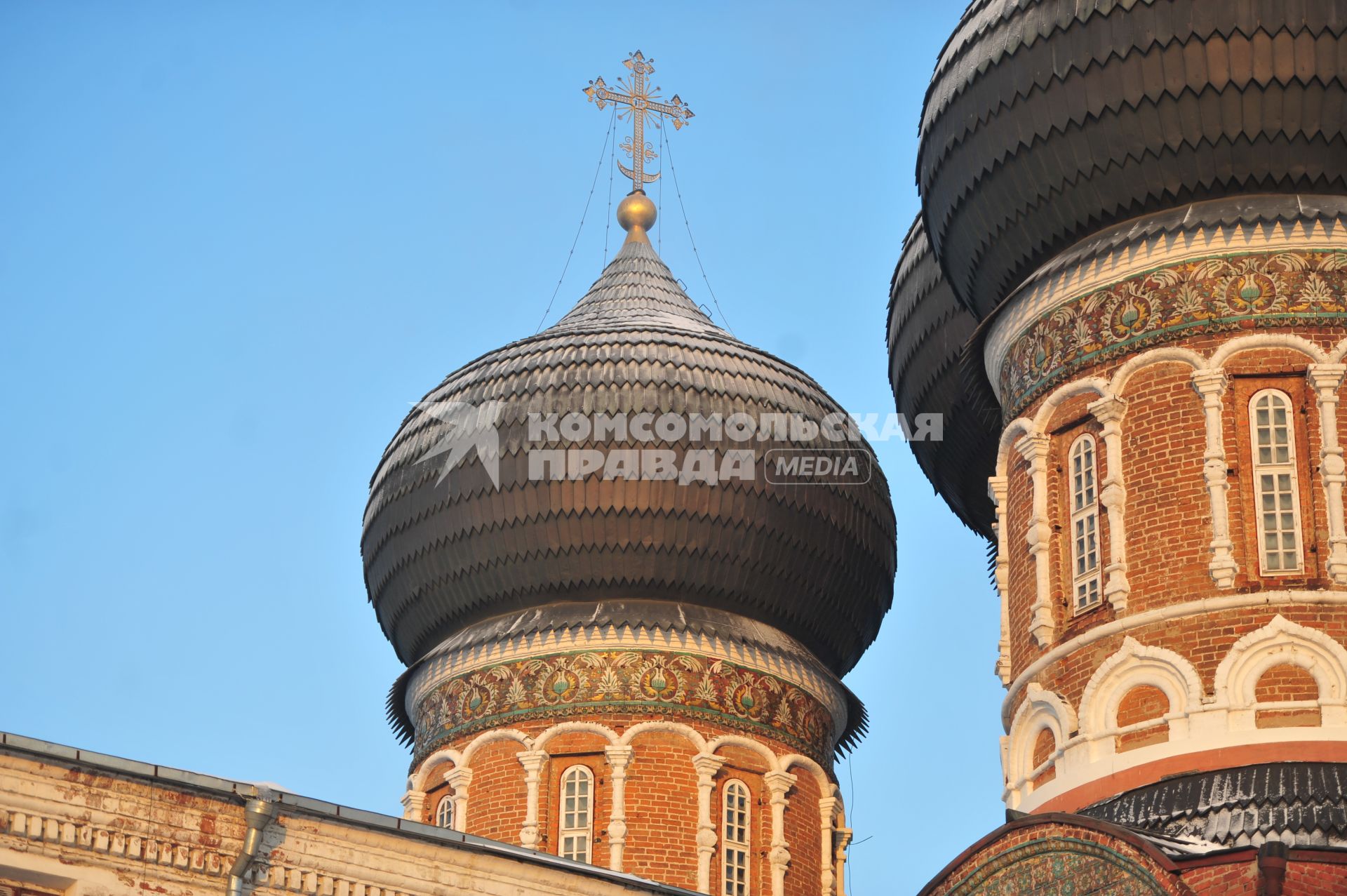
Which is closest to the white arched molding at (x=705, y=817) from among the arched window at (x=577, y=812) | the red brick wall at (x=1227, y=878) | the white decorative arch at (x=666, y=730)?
the white decorative arch at (x=666, y=730)

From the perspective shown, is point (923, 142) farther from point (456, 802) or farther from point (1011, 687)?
point (456, 802)

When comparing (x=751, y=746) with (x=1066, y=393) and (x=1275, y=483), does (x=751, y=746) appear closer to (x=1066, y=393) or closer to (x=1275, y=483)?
(x=1066, y=393)

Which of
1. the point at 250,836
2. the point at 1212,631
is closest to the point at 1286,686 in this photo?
the point at 1212,631

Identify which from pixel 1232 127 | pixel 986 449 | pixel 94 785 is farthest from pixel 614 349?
pixel 94 785

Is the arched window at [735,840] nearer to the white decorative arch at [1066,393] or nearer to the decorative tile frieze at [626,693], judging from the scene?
the decorative tile frieze at [626,693]

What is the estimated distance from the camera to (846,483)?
77.5ft

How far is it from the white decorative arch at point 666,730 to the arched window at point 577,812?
51cm

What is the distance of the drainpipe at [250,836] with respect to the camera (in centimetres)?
1457

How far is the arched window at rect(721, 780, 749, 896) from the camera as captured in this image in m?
22.1

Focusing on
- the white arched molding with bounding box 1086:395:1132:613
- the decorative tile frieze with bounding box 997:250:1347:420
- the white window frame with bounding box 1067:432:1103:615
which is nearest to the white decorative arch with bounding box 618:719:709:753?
the white window frame with bounding box 1067:432:1103:615

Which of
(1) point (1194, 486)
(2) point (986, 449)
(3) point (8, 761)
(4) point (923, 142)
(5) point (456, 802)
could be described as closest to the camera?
(3) point (8, 761)

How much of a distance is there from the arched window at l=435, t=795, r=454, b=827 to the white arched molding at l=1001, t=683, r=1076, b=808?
666cm

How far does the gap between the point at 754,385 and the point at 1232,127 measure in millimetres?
7184

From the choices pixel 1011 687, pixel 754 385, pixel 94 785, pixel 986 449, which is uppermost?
pixel 754 385
